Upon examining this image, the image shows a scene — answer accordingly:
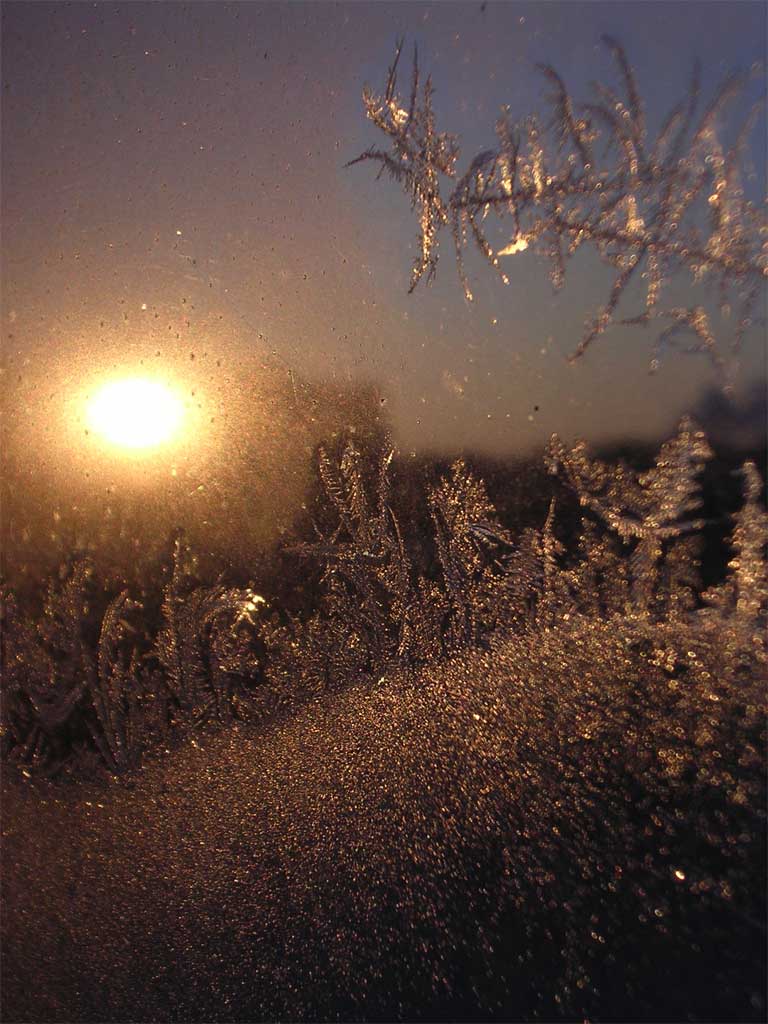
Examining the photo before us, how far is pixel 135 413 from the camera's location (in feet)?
4.60

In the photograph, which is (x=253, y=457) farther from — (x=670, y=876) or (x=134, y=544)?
(x=670, y=876)

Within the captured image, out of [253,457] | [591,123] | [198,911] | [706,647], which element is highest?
[591,123]

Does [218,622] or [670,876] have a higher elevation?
[218,622]

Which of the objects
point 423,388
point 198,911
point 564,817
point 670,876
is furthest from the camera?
point 198,911

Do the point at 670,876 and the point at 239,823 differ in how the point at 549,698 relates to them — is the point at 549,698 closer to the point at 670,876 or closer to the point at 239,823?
the point at 670,876

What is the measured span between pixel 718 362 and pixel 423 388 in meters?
0.38

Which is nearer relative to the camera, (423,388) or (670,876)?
(670,876)

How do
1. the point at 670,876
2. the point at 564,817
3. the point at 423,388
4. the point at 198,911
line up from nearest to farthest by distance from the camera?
the point at 670,876, the point at 564,817, the point at 423,388, the point at 198,911

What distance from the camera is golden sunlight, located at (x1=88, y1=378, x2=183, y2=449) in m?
1.38

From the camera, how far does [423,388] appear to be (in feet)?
4.16

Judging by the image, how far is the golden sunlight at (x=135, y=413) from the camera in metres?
1.38

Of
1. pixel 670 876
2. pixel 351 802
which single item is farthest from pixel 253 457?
pixel 670 876

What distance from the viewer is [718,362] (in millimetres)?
1057

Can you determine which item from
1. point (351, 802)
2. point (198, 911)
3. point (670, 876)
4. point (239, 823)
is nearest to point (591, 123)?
point (670, 876)
